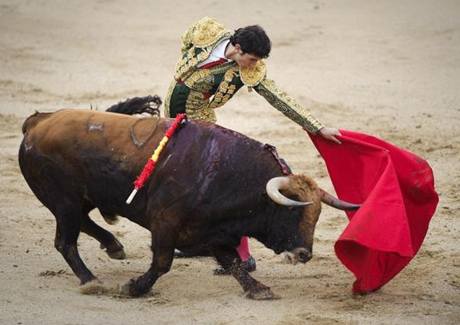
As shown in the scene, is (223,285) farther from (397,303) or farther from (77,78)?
(77,78)

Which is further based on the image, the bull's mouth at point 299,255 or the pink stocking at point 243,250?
the pink stocking at point 243,250

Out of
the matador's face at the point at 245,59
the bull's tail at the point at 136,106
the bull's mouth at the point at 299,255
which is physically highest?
the matador's face at the point at 245,59

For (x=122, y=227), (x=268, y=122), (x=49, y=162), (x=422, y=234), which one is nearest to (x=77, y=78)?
(x=268, y=122)

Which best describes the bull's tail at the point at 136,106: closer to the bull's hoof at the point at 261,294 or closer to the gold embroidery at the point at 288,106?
the gold embroidery at the point at 288,106

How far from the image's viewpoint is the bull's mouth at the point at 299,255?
5.25m

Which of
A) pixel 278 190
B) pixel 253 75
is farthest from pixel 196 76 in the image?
pixel 278 190

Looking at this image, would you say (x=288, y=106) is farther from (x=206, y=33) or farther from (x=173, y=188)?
(x=173, y=188)

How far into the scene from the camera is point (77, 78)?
10438 millimetres

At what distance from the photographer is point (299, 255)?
525 centimetres

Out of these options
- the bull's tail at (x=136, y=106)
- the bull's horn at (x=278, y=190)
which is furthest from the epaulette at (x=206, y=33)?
the bull's horn at (x=278, y=190)

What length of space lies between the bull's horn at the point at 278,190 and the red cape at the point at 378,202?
1.14ft

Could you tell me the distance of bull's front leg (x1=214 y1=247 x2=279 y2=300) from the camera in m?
5.50

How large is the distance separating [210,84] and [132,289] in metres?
1.25

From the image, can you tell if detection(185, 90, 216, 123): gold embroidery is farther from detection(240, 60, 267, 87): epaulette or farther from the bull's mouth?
the bull's mouth
